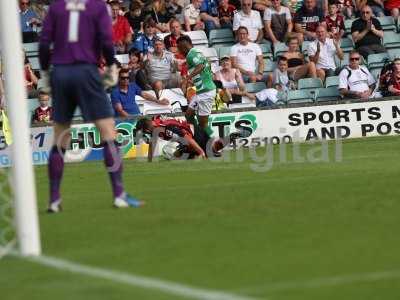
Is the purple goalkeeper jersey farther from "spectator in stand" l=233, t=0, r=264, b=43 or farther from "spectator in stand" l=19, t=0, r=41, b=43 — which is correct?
"spectator in stand" l=233, t=0, r=264, b=43

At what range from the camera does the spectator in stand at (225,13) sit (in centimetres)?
2484

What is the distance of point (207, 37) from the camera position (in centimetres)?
2462

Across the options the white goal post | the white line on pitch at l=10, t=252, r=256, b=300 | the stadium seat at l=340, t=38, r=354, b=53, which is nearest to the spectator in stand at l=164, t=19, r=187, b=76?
the stadium seat at l=340, t=38, r=354, b=53

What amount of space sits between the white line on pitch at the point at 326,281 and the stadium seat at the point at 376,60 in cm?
1697

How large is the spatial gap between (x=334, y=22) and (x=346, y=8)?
49.5 inches

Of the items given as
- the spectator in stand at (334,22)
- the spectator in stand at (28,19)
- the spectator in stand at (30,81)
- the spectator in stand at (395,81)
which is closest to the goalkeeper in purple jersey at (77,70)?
the spectator in stand at (30,81)

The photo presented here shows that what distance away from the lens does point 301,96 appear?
75.8ft

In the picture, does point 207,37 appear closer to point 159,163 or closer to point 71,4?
point 159,163

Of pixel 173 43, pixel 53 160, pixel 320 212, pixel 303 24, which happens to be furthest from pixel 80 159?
pixel 320 212

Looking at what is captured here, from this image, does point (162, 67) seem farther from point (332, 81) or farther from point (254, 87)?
point (332, 81)

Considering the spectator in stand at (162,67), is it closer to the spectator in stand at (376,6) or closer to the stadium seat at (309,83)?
the stadium seat at (309,83)

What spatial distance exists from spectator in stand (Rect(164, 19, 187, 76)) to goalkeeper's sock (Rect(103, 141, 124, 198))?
11.6 metres

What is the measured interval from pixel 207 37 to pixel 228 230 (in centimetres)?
1520

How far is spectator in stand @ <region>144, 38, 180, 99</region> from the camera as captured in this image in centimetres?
2264
